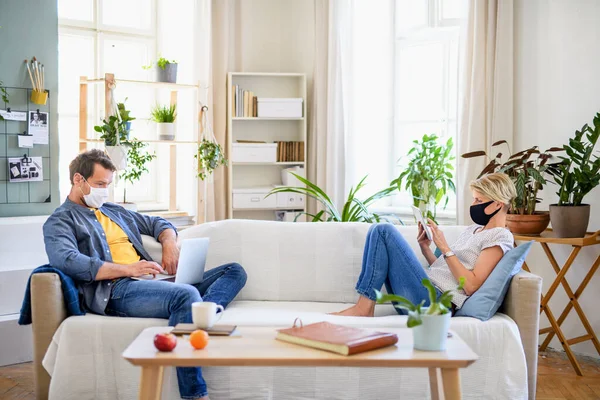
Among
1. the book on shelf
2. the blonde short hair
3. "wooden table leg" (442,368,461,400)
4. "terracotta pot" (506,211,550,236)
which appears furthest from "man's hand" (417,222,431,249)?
the book on shelf

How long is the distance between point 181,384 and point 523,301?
1378 millimetres

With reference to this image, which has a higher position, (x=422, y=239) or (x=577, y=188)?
(x=577, y=188)

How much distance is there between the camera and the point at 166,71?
501 cm

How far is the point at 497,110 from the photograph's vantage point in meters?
4.20

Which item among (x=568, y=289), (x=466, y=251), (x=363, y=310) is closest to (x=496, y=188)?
(x=466, y=251)

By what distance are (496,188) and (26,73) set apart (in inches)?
117

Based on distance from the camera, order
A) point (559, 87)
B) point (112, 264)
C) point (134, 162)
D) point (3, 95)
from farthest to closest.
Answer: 1. point (134, 162)
2. point (3, 95)
3. point (559, 87)
4. point (112, 264)

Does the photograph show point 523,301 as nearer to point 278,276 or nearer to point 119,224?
point 278,276

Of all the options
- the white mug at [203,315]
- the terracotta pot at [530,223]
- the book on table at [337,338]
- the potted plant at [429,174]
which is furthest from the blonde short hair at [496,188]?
the potted plant at [429,174]

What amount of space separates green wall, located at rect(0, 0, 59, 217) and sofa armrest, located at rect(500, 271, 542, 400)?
2969 millimetres

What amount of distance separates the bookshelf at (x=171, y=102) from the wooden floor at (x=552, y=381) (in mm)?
1646

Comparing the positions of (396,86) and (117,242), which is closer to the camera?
(117,242)

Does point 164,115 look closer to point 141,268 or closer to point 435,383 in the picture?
point 141,268

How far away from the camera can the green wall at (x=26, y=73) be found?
13.9 feet
